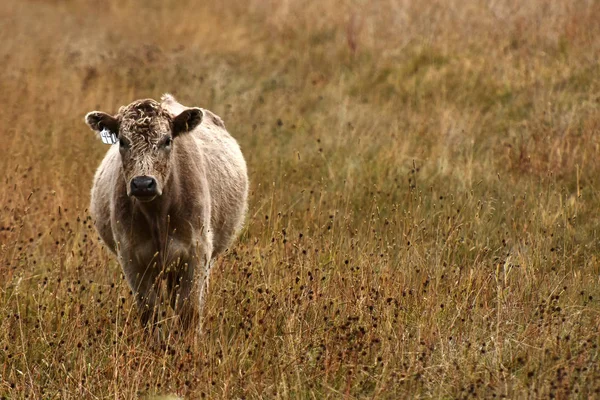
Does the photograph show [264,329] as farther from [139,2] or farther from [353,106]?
[139,2]

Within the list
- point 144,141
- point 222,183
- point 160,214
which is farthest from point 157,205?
point 222,183

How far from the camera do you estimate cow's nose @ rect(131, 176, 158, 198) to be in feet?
21.0

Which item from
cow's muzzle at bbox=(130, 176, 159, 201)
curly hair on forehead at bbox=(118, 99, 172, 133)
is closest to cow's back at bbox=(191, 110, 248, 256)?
curly hair on forehead at bbox=(118, 99, 172, 133)

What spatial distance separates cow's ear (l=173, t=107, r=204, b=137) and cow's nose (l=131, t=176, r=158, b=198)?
74 centimetres

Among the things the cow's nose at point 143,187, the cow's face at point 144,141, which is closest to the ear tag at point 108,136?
the cow's face at point 144,141

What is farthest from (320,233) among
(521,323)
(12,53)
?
(12,53)

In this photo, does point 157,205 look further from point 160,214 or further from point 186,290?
point 186,290

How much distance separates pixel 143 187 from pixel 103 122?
84 centimetres

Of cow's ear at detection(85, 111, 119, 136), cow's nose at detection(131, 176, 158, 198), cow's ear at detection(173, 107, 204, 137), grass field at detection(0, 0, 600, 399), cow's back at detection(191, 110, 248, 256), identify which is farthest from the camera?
cow's back at detection(191, 110, 248, 256)

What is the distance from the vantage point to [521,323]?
6.57m

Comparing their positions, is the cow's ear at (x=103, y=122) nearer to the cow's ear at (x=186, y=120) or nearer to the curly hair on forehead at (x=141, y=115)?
the curly hair on forehead at (x=141, y=115)

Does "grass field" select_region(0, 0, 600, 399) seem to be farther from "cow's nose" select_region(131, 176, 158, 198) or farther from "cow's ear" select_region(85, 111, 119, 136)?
"cow's ear" select_region(85, 111, 119, 136)

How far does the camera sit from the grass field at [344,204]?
6082 mm

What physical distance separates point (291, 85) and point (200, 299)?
26.8 ft
